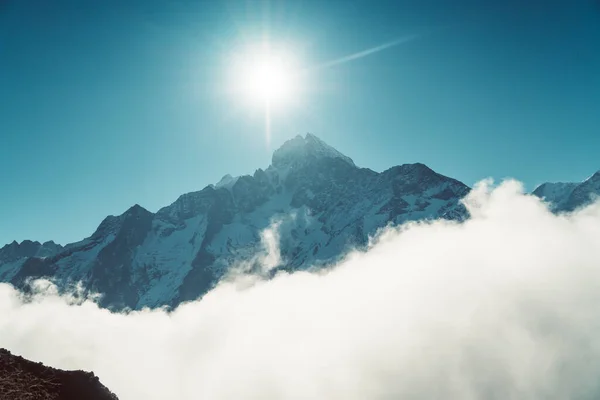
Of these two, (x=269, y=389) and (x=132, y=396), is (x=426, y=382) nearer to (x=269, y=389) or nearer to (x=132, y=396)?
(x=269, y=389)

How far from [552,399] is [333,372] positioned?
11078cm

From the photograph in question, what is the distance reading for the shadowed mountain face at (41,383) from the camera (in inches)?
1241

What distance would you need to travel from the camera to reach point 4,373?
32281mm

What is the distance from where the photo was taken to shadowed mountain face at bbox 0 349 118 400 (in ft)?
103

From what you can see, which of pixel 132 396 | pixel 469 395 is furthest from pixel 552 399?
pixel 132 396

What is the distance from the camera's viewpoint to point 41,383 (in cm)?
3369

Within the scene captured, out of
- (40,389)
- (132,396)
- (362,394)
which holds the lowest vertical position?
(40,389)

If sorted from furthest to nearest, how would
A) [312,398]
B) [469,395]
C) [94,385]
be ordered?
[469,395], [312,398], [94,385]

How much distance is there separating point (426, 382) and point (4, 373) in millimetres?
203990

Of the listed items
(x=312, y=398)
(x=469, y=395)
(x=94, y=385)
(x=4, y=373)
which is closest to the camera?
(x=4, y=373)

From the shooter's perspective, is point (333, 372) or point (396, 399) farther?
point (333, 372)

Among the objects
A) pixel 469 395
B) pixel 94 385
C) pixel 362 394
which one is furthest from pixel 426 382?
pixel 94 385

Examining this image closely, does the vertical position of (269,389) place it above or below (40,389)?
above

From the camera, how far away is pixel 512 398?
655ft
